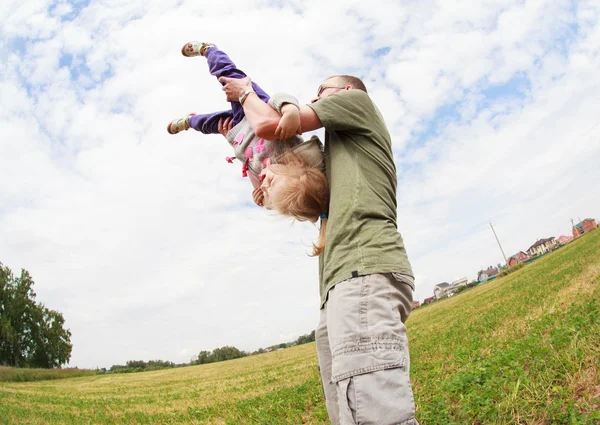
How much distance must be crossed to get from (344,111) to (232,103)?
2.57ft

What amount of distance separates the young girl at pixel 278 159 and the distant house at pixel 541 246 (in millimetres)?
109258

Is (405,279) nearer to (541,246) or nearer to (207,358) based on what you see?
(207,358)

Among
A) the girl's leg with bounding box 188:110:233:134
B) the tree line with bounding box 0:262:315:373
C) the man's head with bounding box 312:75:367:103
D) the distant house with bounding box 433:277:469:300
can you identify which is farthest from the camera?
the distant house with bounding box 433:277:469:300

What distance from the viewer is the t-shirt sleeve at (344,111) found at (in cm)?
178

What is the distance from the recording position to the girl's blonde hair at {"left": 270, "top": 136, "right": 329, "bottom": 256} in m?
1.87

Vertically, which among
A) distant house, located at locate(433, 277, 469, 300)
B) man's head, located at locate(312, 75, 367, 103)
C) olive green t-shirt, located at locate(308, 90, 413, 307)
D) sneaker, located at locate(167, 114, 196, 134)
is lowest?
olive green t-shirt, located at locate(308, 90, 413, 307)

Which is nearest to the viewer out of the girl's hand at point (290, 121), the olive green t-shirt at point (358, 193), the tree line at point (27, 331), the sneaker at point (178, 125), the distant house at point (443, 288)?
the olive green t-shirt at point (358, 193)

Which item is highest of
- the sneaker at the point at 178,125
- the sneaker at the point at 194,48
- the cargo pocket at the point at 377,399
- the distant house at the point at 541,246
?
the distant house at the point at 541,246

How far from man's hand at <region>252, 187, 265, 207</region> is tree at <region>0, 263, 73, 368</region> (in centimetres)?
4267

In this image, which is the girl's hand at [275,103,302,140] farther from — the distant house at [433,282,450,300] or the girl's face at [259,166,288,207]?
the distant house at [433,282,450,300]

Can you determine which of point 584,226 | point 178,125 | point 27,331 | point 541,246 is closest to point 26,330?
point 27,331

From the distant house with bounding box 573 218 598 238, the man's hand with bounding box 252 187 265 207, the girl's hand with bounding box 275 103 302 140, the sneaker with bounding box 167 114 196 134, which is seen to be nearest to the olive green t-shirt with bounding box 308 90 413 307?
the girl's hand with bounding box 275 103 302 140

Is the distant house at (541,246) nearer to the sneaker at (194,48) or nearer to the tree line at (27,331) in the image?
the tree line at (27,331)

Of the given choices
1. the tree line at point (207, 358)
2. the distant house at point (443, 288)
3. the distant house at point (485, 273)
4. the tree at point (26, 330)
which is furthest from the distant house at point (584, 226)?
the tree at point (26, 330)
